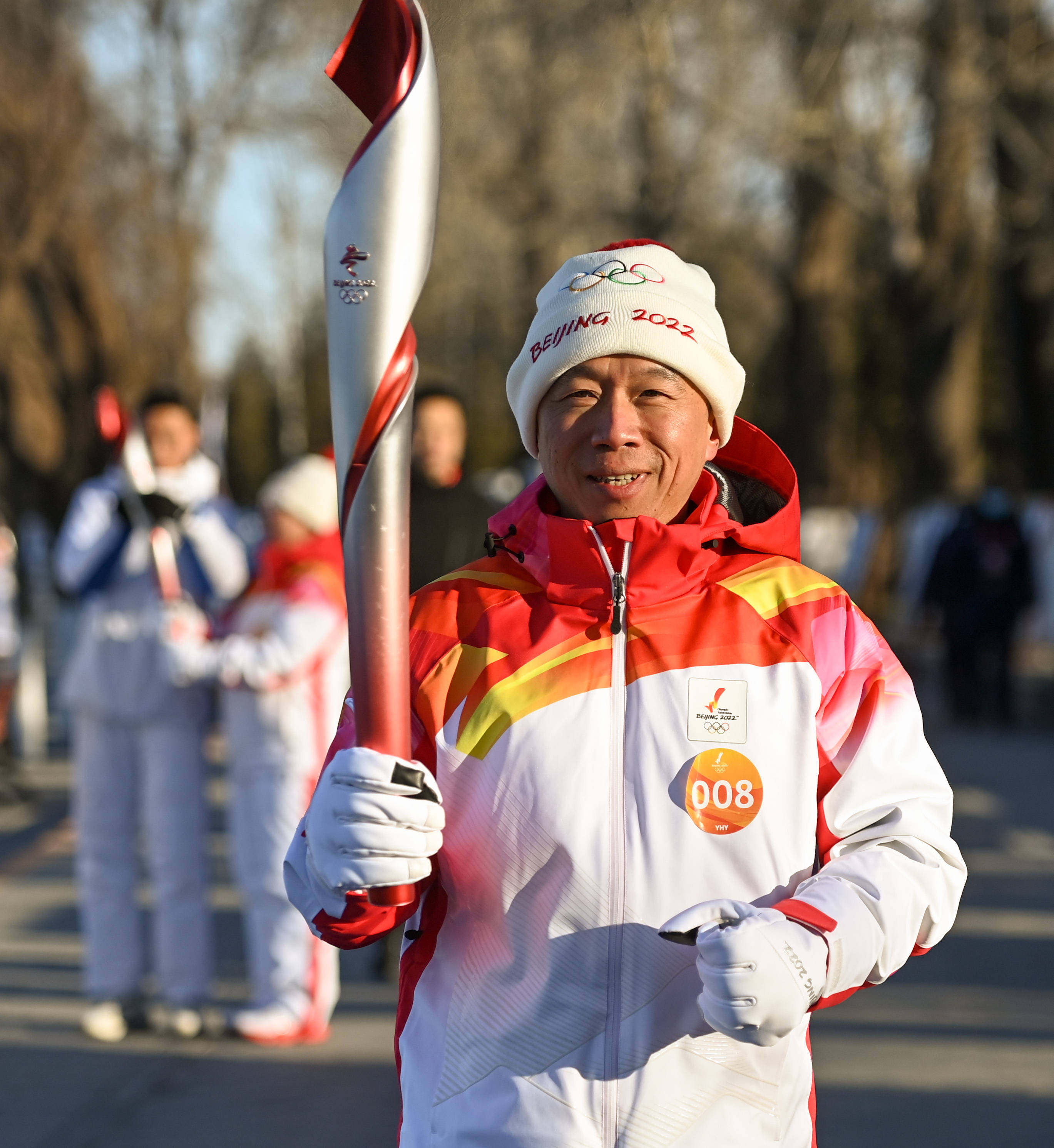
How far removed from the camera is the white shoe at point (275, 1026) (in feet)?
15.5

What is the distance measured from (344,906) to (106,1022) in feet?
11.1

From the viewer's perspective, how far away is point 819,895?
65.5 inches

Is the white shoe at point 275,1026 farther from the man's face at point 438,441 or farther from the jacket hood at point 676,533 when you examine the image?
the jacket hood at point 676,533

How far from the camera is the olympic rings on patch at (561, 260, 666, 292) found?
6.30 ft

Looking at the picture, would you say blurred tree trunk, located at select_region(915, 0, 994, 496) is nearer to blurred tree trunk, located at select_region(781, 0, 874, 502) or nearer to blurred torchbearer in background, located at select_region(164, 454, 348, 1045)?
blurred tree trunk, located at select_region(781, 0, 874, 502)

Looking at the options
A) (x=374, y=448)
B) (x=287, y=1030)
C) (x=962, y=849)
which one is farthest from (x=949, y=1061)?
(x=374, y=448)

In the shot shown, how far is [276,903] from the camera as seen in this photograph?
15.2 ft

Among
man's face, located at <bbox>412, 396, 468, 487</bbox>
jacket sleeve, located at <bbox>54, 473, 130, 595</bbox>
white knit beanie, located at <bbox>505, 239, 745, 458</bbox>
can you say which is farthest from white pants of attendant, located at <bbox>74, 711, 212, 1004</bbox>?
white knit beanie, located at <bbox>505, 239, 745, 458</bbox>

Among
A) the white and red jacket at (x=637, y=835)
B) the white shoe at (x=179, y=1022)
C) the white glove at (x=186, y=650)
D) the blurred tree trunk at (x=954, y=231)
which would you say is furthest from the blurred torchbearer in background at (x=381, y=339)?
the blurred tree trunk at (x=954, y=231)

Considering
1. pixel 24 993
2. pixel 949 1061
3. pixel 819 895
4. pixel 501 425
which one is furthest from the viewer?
pixel 501 425

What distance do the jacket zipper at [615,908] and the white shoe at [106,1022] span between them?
3.38 metres

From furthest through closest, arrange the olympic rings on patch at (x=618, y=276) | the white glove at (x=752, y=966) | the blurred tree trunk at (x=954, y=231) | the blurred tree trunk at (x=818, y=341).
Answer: the blurred tree trunk at (x=818, y=341)
the blurred tree trunk at (x=954, y=231)
the olympic rings on patch at (x=618, y=276)
the white glove at (x=752, y=966)

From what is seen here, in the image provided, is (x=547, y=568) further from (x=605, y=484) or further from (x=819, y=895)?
(x=819, y=895)

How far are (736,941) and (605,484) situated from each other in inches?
21.7
